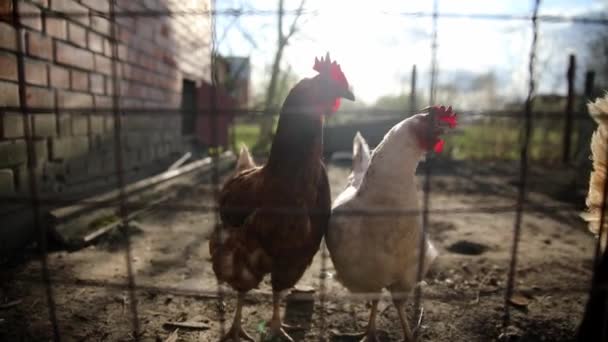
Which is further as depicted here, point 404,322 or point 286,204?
point 404,322

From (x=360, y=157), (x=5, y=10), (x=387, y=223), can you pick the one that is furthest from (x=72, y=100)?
(x=387, y=223)

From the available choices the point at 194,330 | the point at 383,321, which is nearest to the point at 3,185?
the point at 194,330

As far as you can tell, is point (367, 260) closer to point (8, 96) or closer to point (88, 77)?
point (8, 96)

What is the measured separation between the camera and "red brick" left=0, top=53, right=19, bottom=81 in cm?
277

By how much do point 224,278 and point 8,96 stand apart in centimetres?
230

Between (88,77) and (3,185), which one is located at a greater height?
(88,77)

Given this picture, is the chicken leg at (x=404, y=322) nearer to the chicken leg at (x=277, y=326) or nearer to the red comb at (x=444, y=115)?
Answer: the chicken leg at (x=277, y=326)

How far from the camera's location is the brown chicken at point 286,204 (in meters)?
2.02

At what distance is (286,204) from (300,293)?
100 centimetres

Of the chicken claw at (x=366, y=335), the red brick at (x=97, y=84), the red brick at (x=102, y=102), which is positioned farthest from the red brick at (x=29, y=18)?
the chicken claw at (x=366, y=335)

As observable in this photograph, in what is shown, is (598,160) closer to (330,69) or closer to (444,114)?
(444,114)

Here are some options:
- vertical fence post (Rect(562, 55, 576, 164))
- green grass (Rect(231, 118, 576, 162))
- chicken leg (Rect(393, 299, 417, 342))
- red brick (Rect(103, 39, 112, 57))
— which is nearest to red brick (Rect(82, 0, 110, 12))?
red brick (Rect(103, 39, 112, 57))

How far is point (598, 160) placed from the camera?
5.92ft

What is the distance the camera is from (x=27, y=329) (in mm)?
2059
